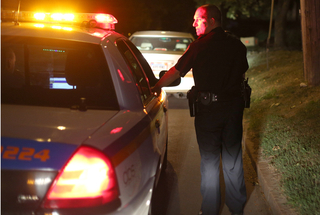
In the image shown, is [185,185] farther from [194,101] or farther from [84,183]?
[84,183]

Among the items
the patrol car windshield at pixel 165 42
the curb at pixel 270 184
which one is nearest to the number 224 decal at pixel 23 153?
the curb at pixel 270 184

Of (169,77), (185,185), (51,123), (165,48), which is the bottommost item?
(185,185)

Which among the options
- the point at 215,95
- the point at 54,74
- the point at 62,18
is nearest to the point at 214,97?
the point at 215,95

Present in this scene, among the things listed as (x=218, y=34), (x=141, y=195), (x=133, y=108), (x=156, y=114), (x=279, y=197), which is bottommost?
(x=279, y=197)

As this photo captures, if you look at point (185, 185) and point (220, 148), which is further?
point (185, 185)

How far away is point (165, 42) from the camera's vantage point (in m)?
10.8

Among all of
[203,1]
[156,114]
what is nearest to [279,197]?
[156,114]

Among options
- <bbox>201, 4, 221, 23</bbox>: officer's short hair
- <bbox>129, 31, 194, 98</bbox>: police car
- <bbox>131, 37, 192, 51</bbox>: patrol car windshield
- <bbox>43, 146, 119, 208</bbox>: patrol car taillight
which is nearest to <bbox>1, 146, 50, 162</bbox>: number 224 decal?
<bbox>43, 146, 119, 208</bbox>: patrol car taillight

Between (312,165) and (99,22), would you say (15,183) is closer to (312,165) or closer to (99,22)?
(99,22)

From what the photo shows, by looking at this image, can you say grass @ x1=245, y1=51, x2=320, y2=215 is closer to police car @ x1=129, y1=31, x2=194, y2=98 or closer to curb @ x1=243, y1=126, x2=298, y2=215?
curb @ x1=243, y1=126, x2=298, y2=215

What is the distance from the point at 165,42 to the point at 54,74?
795 centimetres

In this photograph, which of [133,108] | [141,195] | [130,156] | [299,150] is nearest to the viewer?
[130,156]

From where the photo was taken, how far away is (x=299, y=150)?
496 centimetres

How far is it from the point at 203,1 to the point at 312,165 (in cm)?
2401
